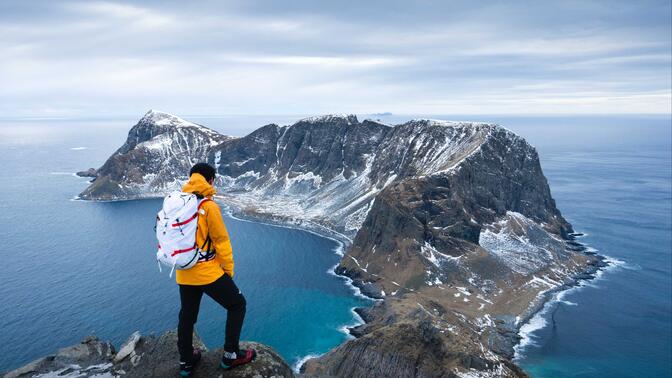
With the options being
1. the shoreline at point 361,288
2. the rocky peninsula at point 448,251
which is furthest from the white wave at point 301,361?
the rocky peninsula at point 448,251

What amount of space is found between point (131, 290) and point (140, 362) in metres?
103

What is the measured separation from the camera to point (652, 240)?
158625 mm

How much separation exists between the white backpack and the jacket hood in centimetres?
42

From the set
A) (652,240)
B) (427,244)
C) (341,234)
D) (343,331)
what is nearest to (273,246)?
(341,234)

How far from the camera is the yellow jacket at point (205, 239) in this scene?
12.6 meters

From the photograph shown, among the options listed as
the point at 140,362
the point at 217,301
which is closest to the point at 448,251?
the point at 140,362

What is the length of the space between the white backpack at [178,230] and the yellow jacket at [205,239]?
23 cm

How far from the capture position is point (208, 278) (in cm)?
1312

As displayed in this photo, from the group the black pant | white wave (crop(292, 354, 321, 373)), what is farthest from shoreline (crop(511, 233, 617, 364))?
the black pant

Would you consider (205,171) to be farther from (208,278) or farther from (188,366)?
(188,366)

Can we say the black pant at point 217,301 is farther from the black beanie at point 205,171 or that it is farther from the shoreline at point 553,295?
the shoreline at point 553,295

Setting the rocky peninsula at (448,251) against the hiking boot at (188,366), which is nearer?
the hiking boot at (188,366)

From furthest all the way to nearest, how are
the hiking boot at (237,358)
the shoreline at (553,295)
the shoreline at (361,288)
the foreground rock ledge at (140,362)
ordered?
the shoreline at (361,288) → the shoreline at (553,295) → the foreground rock ledge at (140,362) → the hiking boot at (237,358)

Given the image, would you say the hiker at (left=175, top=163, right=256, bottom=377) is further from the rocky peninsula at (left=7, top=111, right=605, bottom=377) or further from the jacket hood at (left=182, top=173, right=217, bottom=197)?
the rocky peninsula at (left=7, top=111, right=605, bottom=377)
